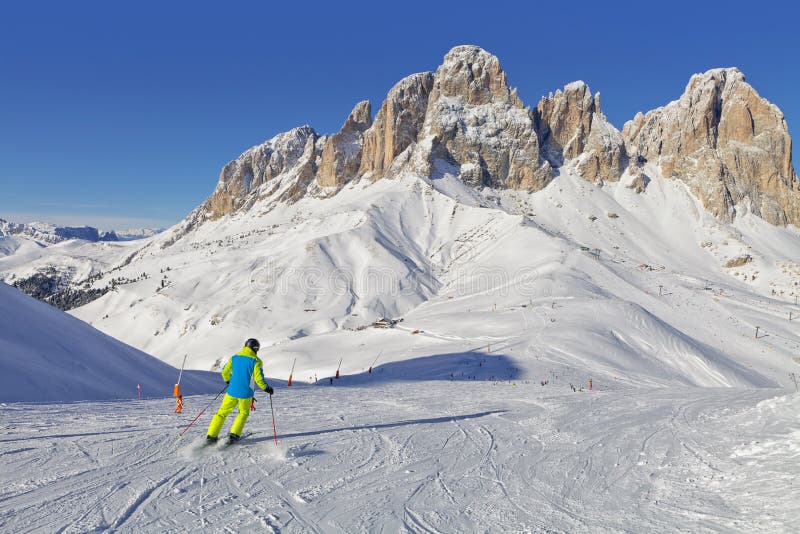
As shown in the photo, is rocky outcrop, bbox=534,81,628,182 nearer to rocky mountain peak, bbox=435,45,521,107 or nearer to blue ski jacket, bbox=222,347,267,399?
rocky mountain peak, bbox=435,45,521,107

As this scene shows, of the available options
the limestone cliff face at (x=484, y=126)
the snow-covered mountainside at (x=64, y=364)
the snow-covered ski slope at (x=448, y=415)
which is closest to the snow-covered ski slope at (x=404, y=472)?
the snow-covered ski slope at (x=448, y=415)

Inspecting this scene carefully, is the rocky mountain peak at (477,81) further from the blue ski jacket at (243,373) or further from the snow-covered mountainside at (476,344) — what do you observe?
the blue ski jacket at (243,373)

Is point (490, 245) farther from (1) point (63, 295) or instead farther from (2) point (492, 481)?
(1) point (63, 295)

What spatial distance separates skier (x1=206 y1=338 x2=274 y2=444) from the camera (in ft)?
25.8

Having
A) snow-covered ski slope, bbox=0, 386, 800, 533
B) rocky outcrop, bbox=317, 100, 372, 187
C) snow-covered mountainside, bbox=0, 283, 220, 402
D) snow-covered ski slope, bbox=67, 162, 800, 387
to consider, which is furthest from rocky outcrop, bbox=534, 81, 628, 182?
snow-covered ski slope, bbox=0, 386, 800, 533

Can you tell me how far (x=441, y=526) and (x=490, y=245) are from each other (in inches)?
3859

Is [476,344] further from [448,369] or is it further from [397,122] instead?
[397,122]

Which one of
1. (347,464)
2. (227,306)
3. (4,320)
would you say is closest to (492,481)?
(347,464)

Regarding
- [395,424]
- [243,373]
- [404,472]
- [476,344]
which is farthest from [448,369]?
[404,472]

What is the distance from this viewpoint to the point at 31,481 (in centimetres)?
611

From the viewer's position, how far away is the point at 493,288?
238ft

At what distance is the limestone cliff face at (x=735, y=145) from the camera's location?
151625 millimetres

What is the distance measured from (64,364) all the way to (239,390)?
35.6 feet

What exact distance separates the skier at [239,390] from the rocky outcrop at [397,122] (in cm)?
14899
